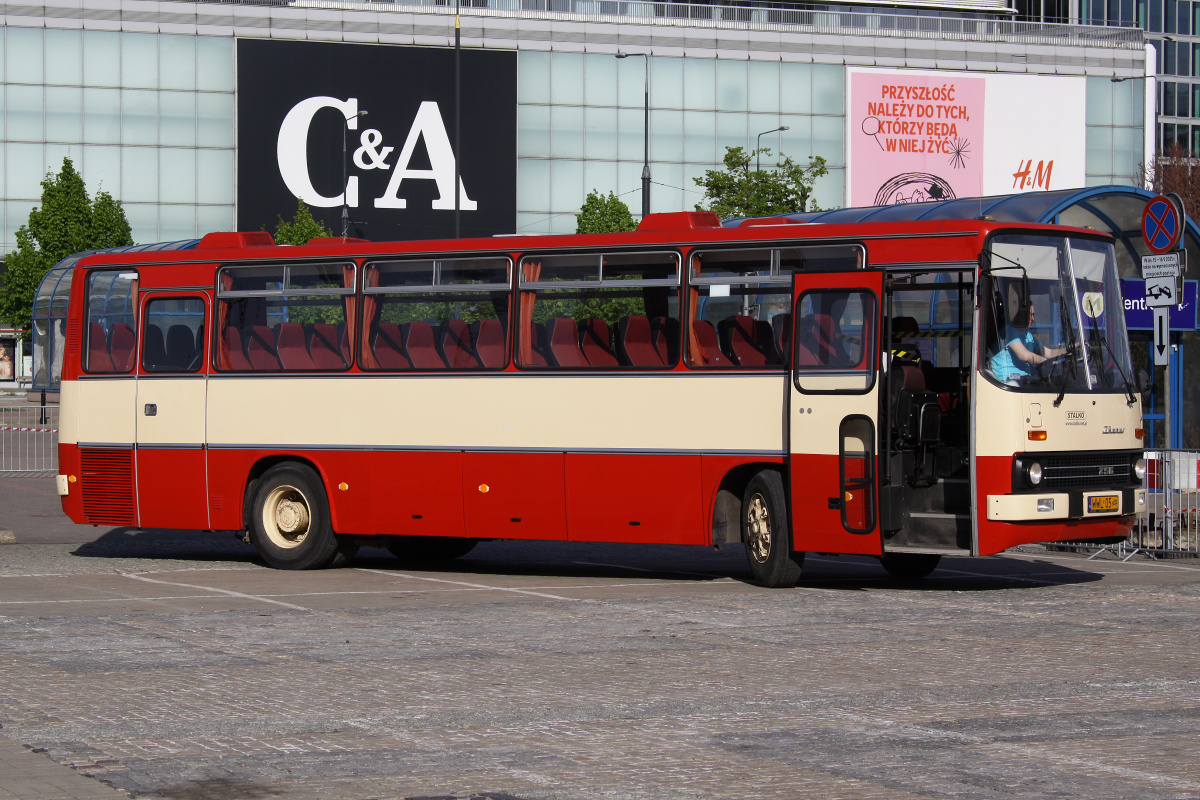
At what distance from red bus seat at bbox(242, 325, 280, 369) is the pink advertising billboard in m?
61.8

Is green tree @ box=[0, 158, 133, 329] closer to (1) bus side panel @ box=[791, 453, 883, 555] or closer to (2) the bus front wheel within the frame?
(2) the bus front wheel

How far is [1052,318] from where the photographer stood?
1343 centimetres

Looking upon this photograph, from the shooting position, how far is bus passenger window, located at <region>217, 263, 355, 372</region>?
15930 millimetres

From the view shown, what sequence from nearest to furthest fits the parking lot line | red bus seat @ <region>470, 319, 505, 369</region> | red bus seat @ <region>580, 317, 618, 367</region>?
1. the parking lot line
2. red bus seat @ <region>580, 317, 618, 367</region>
3. red bus seat @ <region>470, 319, 505, 369</region>

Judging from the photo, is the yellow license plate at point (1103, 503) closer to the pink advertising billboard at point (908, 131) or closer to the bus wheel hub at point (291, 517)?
the bus wheel hub at point (291, 517)

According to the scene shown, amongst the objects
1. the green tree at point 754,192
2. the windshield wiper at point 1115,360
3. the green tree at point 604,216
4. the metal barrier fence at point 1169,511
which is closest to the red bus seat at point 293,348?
the windshield wiper at point 1115,360

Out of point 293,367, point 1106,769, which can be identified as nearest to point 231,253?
point 293,367

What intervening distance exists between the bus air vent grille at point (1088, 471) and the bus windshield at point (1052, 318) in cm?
58

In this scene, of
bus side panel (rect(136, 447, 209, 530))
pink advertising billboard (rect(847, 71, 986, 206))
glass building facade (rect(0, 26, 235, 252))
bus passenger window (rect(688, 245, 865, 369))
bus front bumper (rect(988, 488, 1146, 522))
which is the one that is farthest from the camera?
pink advertising billboard (rect(847, 71, 986, 206))

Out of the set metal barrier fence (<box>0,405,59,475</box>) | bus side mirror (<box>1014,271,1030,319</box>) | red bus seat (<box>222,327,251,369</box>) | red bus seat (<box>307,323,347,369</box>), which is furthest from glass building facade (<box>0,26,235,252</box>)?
bus side mirror (<box>1014,271,1030,319</box>)

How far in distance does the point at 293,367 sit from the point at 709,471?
183 inches

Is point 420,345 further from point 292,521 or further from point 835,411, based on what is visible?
point 835,411

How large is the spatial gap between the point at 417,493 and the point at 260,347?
2406 millimetres

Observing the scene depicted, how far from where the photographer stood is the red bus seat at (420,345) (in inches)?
609
